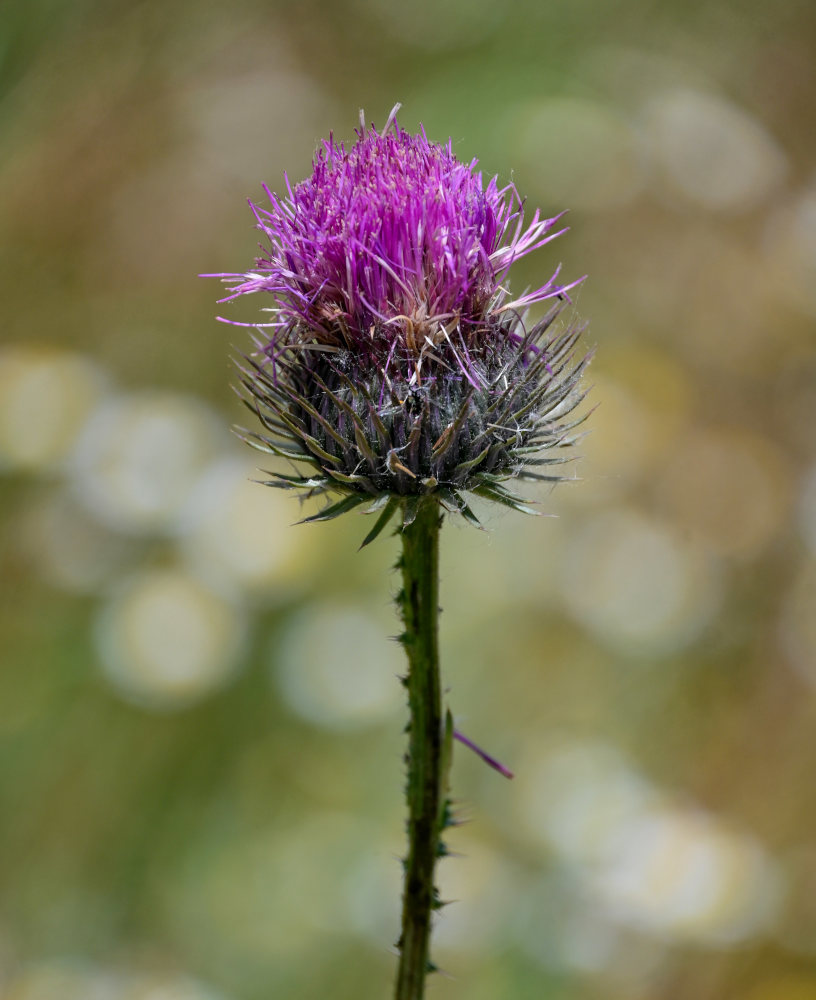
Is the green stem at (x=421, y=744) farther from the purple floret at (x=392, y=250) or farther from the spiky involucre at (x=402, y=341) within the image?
the purple floret at (x=392, y=250)

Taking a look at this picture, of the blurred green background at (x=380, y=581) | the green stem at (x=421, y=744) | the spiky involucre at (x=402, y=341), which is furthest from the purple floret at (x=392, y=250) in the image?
the blurred green background at (x=380, y=581)

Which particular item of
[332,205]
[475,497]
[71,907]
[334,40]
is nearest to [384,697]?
[71,907]

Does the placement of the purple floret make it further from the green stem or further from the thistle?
the green stem

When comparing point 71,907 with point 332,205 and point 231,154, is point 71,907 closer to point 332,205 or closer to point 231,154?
point 332,205

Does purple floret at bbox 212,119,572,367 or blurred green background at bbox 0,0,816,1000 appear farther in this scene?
blurred green background at bbox 0,0,816,1000

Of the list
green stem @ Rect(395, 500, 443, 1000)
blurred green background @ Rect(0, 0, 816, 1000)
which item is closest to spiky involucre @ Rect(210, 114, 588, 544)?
green stem @ Rect(395, 500, 443, 1000)

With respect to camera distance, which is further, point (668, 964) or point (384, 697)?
point (384, 697)

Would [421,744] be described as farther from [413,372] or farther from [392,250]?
[392,250]
